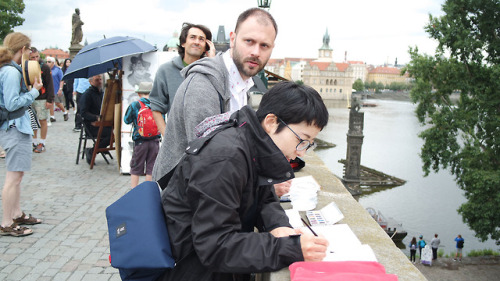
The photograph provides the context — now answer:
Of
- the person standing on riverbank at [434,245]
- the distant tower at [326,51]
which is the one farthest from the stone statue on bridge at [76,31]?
the distant tower at [326,51]

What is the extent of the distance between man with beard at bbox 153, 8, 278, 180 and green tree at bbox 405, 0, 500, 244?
18599 mm

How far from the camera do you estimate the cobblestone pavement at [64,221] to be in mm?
3441

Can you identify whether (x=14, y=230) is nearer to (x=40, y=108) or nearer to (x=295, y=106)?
(x=295, y=106)

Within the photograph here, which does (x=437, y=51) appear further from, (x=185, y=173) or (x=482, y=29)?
(x=185, y=173)

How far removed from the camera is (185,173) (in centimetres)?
131

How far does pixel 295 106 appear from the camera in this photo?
1.39m

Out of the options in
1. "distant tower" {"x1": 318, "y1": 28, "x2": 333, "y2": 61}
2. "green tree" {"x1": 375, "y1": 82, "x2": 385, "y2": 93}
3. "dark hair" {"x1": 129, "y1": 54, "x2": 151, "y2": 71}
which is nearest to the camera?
"dark hair" {"x1": 129, "y1": 54, "x2": 151, "y2": 71}

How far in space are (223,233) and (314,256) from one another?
32 centimetres

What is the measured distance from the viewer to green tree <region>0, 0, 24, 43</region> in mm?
31750

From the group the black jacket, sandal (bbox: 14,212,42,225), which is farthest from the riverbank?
the black jacket

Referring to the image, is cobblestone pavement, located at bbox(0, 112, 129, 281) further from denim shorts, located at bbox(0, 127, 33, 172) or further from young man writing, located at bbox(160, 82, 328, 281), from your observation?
young man writing, located at bbox(160, 82, 328, 281)

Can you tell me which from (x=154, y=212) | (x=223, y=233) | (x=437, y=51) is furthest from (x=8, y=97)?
(x=437, y=51)

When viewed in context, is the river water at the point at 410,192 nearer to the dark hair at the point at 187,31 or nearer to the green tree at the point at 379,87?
the dark hair at the point at 187,31

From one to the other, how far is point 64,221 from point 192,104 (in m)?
3.44
